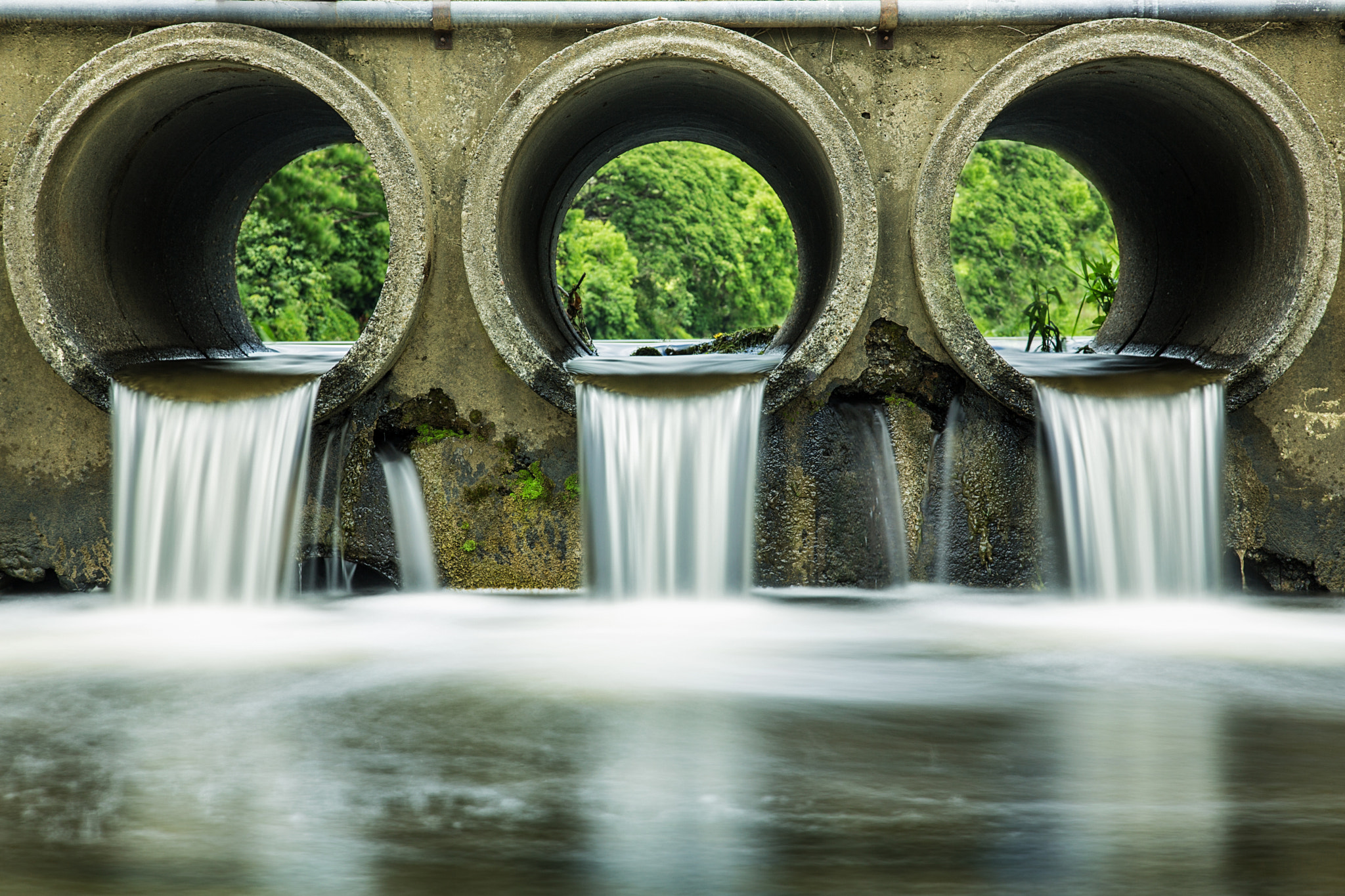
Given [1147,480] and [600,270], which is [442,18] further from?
[600,270]

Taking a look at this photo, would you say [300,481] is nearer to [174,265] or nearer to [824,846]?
[174,265]

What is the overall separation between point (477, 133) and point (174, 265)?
285cm

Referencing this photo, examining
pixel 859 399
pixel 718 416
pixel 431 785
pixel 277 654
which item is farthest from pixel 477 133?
pixel 431 785

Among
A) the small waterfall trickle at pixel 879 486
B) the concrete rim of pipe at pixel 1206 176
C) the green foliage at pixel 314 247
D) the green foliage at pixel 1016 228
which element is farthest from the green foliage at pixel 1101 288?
the green foliage at pixel 1016 228

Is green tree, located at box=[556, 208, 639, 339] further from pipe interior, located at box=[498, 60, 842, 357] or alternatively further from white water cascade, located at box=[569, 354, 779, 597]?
white water cascade, located at box=[569, 354, 779, 597]

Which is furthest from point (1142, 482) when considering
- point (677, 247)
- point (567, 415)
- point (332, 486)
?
point (677, 247)

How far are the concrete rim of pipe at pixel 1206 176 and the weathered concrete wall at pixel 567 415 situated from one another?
21 cm

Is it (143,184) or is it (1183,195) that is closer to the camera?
(143,184)

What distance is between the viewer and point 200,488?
602 cm

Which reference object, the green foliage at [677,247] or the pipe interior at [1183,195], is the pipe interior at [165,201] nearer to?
the pipe interior at [1183,195]

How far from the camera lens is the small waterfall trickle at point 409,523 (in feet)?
20.8

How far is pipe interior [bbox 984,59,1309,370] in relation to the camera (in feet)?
20.1

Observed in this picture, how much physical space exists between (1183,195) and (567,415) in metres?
4.26

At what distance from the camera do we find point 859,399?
6.29m
